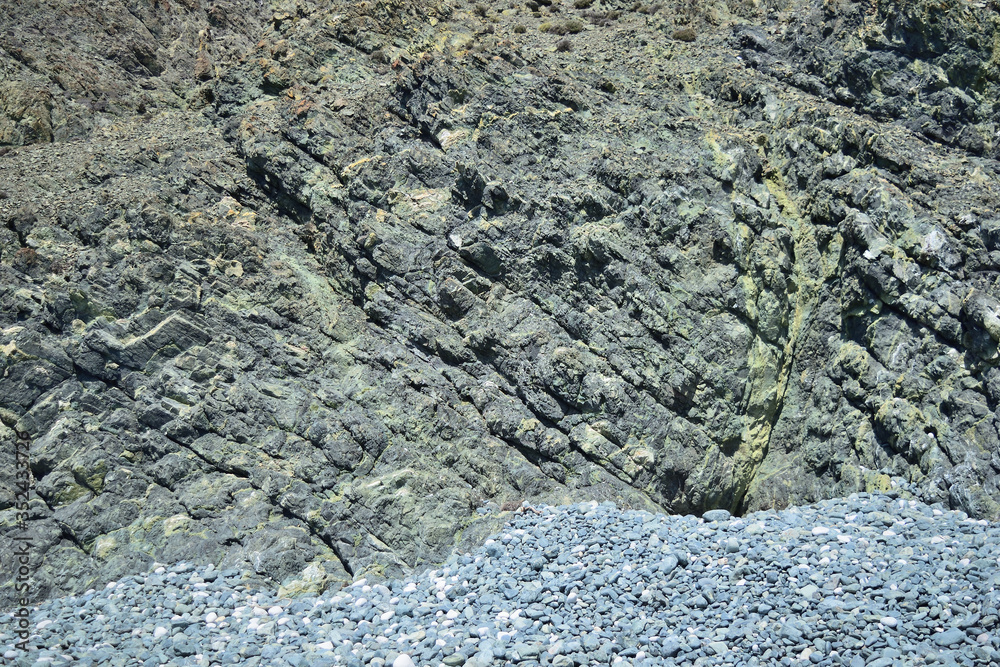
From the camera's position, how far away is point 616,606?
10.2m

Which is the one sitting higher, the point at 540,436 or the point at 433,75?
the point at 433,75

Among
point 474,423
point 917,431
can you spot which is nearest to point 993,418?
point 917,431

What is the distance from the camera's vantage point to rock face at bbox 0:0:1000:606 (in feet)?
41.3

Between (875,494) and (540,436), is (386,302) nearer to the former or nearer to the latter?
(540,436)

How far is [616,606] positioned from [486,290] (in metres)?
7.20

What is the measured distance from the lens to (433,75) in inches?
679

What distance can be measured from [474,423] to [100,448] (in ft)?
21.5

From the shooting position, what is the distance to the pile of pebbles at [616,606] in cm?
929

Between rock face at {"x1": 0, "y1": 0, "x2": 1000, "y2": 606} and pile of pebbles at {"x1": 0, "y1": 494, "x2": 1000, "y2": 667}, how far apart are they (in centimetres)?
91

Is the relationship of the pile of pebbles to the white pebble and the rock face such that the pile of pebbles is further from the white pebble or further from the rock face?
the rock face

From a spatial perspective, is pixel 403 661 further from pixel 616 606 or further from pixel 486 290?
pixel 486 290

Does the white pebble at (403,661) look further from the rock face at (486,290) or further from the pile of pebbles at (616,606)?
the rock face at (486,290)

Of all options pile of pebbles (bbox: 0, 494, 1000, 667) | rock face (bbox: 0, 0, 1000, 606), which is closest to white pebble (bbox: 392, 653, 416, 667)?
pile of pebbles (bbox: 0, 494, 1000, 667)

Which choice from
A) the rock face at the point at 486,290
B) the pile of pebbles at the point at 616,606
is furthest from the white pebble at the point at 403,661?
the rock face at the point at 486,290
